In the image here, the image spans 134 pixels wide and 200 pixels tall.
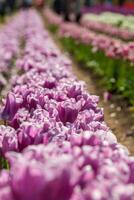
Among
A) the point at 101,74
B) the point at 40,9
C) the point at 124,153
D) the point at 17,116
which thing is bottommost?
the point at 40,9

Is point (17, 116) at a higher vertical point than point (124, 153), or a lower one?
lower

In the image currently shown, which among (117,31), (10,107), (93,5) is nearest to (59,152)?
(10,107)

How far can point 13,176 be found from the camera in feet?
6.87

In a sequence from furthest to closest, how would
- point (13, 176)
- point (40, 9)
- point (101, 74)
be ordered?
1. point (40, 9)
2. point (101, 74)
3. point (13, 176)

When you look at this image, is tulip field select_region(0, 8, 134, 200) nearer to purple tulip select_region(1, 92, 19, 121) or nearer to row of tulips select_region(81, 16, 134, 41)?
purple tulip select_region(1, 92, 19, 121)

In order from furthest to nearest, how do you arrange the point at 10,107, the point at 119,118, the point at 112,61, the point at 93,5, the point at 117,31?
the point at 93,5 → the point at 117,31 → the point at 112,61 → the point at 119,118 → the point at 10,107

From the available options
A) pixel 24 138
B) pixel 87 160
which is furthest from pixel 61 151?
pixel 24 138

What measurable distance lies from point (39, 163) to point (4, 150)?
32.1 inches

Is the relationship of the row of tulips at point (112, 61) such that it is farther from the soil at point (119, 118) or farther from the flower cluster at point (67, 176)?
the flower cluster at point (67, 176)

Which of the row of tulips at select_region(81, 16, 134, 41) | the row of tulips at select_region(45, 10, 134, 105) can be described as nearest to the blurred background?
the row of tulips at select_region(81, 16, 134, 41)

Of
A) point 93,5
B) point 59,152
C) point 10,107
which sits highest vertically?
point 59,152

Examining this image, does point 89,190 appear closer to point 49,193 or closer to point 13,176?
point 49,193

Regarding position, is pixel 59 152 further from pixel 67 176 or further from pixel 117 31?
pixel 117 31

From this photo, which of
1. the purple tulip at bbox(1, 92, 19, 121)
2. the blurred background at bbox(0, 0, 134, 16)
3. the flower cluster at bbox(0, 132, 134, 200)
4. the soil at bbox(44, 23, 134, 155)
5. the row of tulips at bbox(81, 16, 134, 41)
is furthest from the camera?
the blurred background at bbox(0, 0, 134, 16)
